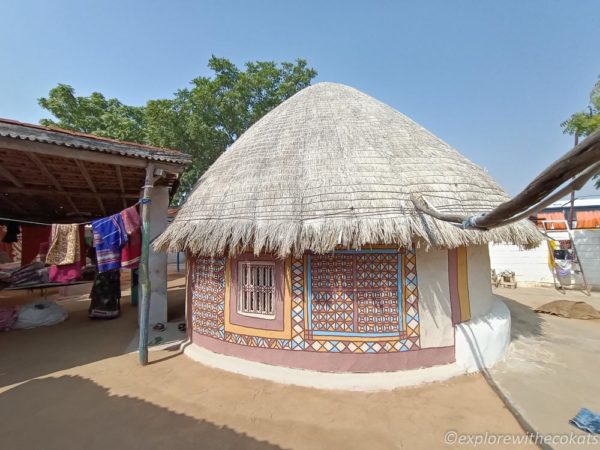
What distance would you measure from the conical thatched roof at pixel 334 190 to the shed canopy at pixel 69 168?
1263 mm

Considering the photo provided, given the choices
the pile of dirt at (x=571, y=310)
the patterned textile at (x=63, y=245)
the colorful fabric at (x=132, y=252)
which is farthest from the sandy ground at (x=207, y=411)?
the pile of dirt at (x=571, y=310)

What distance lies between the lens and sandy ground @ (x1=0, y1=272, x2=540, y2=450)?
3561mm

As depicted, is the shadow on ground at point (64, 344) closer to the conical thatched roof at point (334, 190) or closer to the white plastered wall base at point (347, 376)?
the conical thatched roof at point (334, 190)

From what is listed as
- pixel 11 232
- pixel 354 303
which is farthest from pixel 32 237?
pixel 354 303

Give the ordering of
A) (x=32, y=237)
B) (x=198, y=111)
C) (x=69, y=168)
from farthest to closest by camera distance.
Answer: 1. (x=198, y=111)
2. (x=32, y=237)
3. (x=69, y=168)

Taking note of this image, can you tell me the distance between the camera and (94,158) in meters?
5.34

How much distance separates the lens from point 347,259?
16.3 ft

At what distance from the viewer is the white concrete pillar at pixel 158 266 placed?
25.5 feet

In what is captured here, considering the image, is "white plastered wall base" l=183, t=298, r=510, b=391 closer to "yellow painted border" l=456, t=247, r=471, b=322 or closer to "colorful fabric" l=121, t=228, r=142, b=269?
"yellow painted border" l=456, t=247, r=471, b=322

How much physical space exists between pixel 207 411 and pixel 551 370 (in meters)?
5.61

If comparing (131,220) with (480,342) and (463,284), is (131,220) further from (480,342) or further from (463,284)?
(480,342)

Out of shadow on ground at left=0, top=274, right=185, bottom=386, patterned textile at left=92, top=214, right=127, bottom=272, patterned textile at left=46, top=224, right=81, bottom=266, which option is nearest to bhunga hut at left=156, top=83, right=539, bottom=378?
patterned textile at left=92, top=214, right=127, bottom=272

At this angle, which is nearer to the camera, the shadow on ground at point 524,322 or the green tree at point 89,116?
the shadow on ground at point 524,322

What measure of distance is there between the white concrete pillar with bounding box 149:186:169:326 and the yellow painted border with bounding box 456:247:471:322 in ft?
21.8
